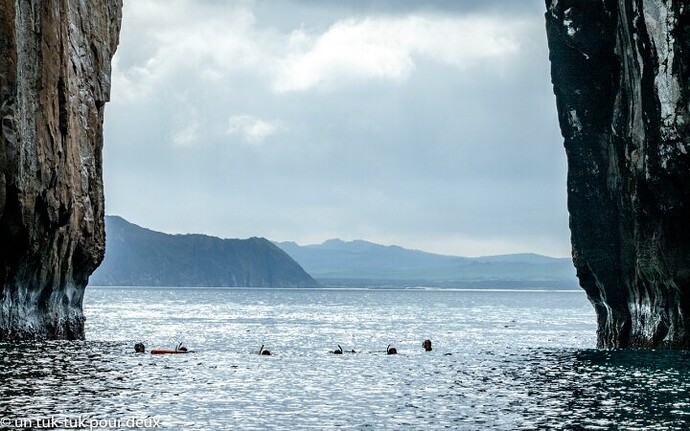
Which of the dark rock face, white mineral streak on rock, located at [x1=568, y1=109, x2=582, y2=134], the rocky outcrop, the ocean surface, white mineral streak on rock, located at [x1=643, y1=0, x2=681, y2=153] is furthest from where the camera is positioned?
white mineral streak on rock, located at [x1=568, y1=109, x2=582, y2=134]

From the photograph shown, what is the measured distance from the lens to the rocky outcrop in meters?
64.3

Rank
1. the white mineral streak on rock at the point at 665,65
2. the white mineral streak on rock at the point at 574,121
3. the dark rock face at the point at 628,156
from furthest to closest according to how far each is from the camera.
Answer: the white mineral streak on rock at the point at 574,121 → the dark rock face at the point at 628,156 → the white mineral streak on rock at the point at 665,65

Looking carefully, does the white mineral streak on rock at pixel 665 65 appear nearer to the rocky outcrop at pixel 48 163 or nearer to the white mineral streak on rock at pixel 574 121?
the white mineral streak on rock at pixel 574 121

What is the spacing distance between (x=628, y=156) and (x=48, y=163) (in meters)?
39.5

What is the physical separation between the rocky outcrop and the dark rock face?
Answer: 37.9 metres

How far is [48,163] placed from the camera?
7156 centimetres

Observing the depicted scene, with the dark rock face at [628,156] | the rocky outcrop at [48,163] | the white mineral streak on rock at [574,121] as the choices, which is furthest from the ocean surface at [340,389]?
the white mineral streak on rock at [574,121]

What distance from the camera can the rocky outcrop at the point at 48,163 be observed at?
64312 millimetres

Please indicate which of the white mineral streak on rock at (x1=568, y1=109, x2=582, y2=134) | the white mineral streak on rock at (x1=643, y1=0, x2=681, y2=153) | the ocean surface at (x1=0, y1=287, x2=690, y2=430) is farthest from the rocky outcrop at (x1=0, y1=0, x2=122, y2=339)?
the white mineral streak on rock at (x1=643, y1=0, x2=681, y2=153)

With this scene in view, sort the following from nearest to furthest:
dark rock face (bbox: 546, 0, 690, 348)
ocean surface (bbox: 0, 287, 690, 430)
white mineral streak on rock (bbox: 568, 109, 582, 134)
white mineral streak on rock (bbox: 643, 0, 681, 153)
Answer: ocean surface (bbox: 0, 287, 690, 430) < white mineral streak on rock (bbox: 643, 0, 681, 153) < dark rock face (bbox: 546, 0, 690, 348) < white mineral streak on rock (bbox: 568, 109, 582, 134)

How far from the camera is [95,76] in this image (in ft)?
297

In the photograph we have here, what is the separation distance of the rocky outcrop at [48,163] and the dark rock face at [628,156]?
37.9 metres

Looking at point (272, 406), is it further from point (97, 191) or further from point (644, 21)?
point (97, 191)

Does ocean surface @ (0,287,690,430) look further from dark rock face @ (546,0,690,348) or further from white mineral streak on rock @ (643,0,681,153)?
white mineral streak on rock @ (643,0,681,153)
